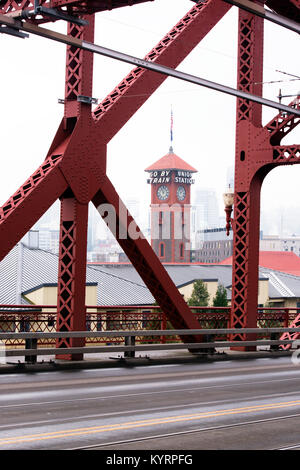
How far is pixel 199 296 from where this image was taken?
86.4 m

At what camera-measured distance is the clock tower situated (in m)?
191

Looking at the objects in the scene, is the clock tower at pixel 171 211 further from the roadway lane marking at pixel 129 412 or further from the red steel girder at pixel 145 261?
the roadway lane marking at pixel 129 412

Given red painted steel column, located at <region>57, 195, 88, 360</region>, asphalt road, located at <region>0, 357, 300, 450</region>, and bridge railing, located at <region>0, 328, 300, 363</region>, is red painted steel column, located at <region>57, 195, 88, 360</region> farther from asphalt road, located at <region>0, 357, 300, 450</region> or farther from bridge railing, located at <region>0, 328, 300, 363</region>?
asphalt road, located at <region>0, 357, 300, 450</region>

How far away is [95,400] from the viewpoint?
13.6 metres

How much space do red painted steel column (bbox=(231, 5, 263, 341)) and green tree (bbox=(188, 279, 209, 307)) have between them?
205 feet

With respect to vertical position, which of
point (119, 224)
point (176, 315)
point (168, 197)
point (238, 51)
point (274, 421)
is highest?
point (168, 197)

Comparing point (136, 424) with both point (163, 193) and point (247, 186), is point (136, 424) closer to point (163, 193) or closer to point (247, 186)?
point (247, 186)

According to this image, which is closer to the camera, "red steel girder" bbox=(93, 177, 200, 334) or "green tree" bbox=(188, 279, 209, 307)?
"red steel girder" bbox=(93, 177, 200, 334)

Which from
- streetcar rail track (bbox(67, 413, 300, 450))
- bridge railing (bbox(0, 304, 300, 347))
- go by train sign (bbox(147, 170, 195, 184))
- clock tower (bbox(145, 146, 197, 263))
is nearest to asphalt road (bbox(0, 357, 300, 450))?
streetcar rail track (bbox(67, 413, 300, 450))

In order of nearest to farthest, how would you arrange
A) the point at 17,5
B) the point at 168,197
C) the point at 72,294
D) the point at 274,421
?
the point at 274,421
the point at 17,5
the point at 72,294
the point at 168,197

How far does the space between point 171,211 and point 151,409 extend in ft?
591
